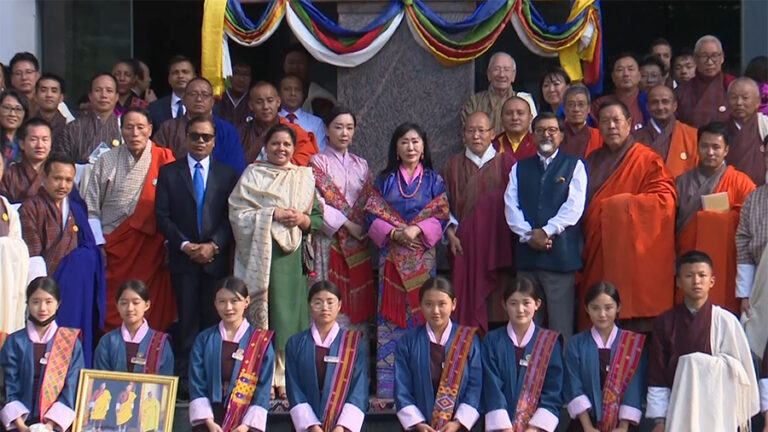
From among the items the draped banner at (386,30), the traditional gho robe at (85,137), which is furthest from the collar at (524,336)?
the traditional gho robe at (85,137)

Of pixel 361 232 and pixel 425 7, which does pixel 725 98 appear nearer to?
pixel 425 7

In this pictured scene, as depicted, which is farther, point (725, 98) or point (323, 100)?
point (323, 100)

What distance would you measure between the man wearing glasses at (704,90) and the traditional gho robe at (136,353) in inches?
147

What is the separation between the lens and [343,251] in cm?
792

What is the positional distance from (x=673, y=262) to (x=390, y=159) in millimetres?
1614

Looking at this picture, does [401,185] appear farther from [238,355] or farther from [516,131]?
[238,355]

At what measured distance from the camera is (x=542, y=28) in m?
8.94

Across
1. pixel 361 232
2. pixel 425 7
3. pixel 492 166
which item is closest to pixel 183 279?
pixel 361 232

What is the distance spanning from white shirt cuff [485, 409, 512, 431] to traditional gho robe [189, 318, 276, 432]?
3.47 feet

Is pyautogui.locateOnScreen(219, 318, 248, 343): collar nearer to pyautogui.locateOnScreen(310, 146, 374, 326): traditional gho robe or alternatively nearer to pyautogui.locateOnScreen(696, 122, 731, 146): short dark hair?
pyautogui.locateOnScreen(310, 146, 374, 326): traditional gho robe

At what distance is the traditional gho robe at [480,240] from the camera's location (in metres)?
7.73

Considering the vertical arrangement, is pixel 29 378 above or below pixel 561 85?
below

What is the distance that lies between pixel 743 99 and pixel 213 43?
3166 mm

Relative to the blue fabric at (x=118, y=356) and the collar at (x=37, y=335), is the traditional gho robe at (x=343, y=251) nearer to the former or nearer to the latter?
the blue fabric at (x=118, y=356)
